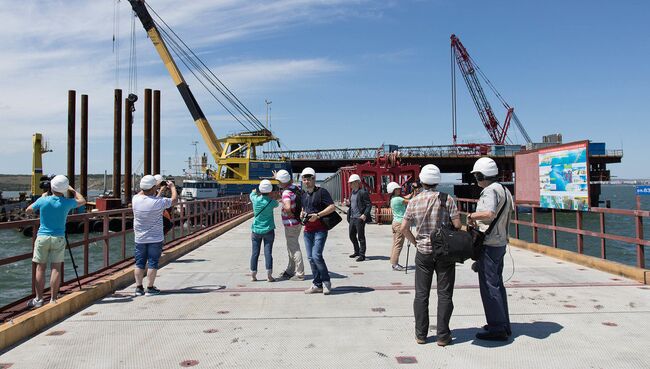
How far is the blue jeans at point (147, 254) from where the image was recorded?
693 cm

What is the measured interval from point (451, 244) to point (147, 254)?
170 inches

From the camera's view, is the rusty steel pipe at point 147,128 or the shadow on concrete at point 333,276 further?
the rusty steel pipe at point 147,128

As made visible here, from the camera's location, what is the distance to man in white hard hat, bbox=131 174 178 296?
6.82 metres

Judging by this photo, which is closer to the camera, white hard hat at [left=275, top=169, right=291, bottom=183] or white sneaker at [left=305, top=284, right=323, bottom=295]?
white sneaker at [left=305, top=284, right=323, bottom=295]

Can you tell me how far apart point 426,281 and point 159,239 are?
12.7 feet

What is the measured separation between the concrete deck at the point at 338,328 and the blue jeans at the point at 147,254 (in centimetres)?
46

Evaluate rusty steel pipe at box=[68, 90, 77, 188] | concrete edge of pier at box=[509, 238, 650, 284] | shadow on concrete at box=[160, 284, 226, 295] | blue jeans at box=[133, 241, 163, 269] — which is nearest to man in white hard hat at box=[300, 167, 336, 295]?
shadow on concrete at box=[160, 284, 226, 295]

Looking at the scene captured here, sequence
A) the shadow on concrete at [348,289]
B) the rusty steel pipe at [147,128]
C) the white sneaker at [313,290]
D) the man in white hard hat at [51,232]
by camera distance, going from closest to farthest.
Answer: the man in white hard hat at [51,232] → the white sneaker at [313,290] → the shadow on concrete at [348,289] → the rusty steel pipe at [147,128]

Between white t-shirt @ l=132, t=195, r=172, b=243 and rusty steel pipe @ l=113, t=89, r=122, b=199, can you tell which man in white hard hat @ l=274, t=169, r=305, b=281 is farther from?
rusty steel pipe @ l=113, t=89, r=122, b=199

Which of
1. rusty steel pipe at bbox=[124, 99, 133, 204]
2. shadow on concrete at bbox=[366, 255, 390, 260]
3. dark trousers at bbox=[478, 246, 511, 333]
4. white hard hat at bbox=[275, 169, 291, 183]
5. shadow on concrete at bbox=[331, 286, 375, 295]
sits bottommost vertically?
shadow on concrete at bbox=[331, 286, 375, 295]

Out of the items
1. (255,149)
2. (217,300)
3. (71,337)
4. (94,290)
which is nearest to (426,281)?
(217,300)

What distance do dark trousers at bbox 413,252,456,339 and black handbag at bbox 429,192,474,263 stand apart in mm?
118

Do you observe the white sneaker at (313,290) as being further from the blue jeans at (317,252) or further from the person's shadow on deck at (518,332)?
the person's shadow on deck at (518,332)

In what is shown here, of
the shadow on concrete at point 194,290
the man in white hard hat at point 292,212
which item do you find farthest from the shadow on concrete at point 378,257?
the shadow on concrete at point 194,290
